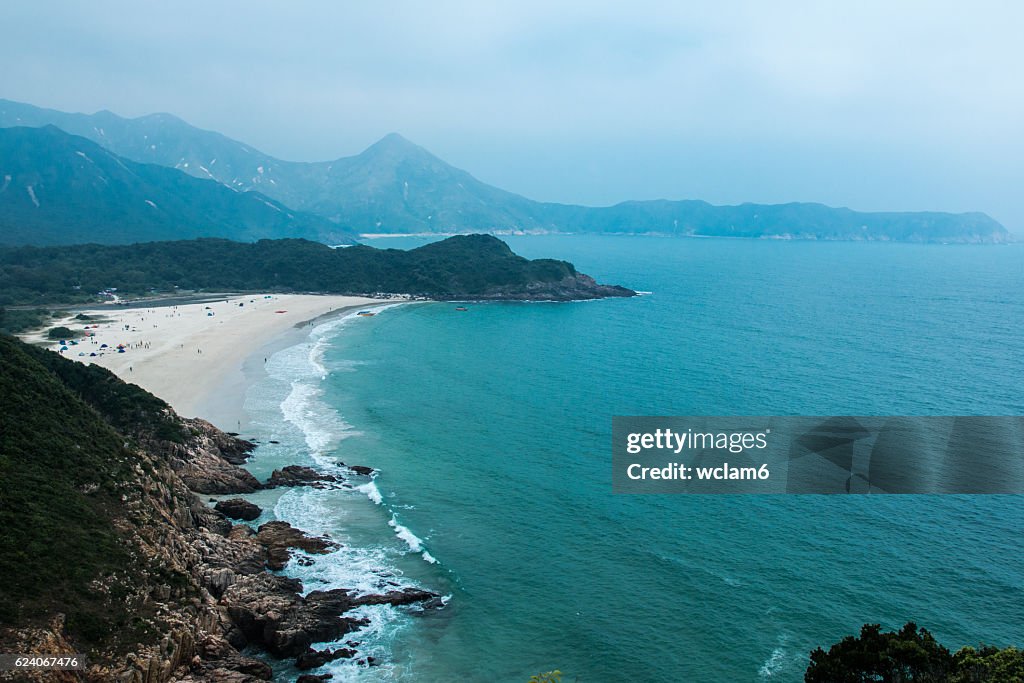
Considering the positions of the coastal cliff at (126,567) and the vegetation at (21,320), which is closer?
the coastal cliff at (126,567)

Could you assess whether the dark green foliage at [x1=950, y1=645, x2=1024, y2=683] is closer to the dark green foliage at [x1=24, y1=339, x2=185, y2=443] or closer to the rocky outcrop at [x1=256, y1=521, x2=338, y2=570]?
the rocky outcrop at [x1=256, y1=521, x2=338, y2=570]

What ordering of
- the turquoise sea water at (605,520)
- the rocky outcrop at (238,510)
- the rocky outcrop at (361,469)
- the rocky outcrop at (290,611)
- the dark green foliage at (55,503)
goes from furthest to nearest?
the rocky outcrop at (361,469) → the rocky outcrop at (238,510) → the turquoise sea water at (605,520) → the rocky outcrop at (290,611) → the dark green foliage at (55,503)

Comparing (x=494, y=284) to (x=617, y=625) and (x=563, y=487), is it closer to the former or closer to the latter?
(x=563, y=487)

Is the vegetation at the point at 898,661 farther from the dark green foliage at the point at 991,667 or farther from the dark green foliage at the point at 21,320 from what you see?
the dark green foliage at the point at 21,320

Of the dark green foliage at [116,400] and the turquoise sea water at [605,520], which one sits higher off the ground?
the dark green foliage at [116,400]

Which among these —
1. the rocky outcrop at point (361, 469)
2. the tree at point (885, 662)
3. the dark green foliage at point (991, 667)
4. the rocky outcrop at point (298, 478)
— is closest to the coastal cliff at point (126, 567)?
the rocky outcrop at point (298, 478)

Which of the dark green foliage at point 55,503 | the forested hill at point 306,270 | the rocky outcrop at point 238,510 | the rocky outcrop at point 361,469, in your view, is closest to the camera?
the dark green foliage at point 55,503
